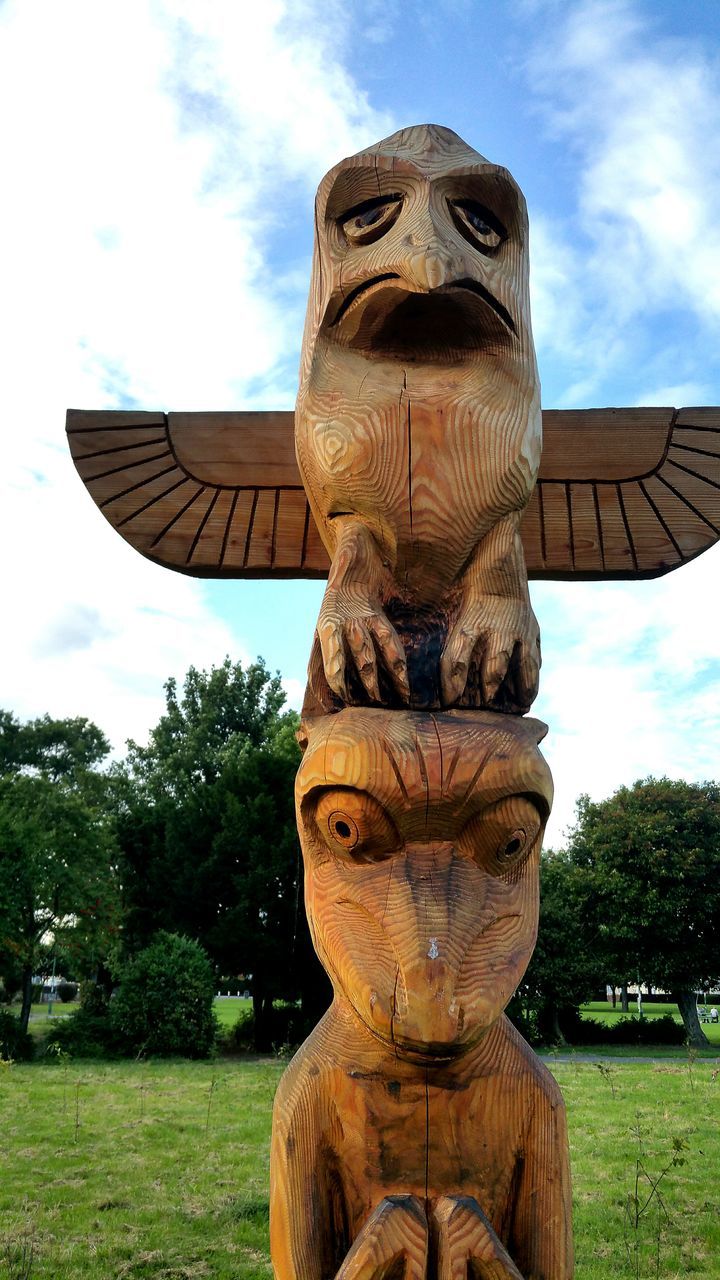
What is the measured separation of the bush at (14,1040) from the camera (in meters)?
15.5

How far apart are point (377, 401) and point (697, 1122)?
Answer: 30.2 feet

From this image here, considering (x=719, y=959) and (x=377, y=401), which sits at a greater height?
(x=377, y=401)

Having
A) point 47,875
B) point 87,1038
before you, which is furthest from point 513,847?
point 47,875

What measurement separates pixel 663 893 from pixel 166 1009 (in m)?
12.4

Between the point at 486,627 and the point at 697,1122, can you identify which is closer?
the point at 486,627

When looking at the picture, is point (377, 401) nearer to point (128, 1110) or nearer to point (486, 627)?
point (486, 627)

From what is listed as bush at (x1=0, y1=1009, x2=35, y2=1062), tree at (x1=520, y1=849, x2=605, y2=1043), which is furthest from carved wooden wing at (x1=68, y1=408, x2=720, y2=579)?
tree at (x1=520, y1=849, x2=605, y2=1043)

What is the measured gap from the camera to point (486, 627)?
8.56ft

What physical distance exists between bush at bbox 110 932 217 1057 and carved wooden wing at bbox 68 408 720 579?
1403cm

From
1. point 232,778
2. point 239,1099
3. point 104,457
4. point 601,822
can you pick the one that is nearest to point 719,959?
point 601,822

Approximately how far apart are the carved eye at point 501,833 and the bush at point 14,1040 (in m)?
15.9

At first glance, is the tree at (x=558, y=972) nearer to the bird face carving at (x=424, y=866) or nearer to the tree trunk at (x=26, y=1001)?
the tree trunk at (x=26, y=1001)

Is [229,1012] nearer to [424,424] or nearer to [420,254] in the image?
[424,424]

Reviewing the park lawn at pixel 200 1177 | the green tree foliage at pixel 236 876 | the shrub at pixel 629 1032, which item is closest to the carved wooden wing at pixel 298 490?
the park lawn at pixel 200 1177
